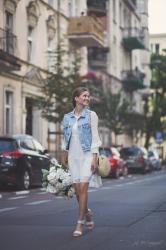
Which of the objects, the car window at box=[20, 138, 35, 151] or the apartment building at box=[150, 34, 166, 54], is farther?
the apartment building at box=[150, 34, 166, 54]

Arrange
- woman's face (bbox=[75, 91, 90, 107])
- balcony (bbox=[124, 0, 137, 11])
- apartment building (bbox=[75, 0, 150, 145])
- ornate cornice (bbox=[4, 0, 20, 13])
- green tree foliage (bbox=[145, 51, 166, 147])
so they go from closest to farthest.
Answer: woman's face (bbox=[75, 91, 90, 107]), ornate cornice (bbox=[4, 0, 20, 13]), apartment building (bbox=[75, 0, 150, 145]), balcony (bbox=[124, 0, 137, 11]), green tree foliage (bbox=[145, 51, 166, 147])

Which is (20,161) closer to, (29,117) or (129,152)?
(29,117)

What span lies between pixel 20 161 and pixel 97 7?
2975 centimetres

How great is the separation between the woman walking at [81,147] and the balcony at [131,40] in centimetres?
4775

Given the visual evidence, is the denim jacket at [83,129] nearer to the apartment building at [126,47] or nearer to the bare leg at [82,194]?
the bare leg at [82,194]

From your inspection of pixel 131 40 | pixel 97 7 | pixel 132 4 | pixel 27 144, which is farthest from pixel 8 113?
pixel 132 4

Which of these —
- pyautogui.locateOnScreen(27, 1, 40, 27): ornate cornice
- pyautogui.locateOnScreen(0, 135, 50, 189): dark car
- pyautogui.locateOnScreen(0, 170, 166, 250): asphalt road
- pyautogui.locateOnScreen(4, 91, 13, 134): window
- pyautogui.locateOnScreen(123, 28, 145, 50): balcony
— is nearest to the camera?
pyautogui.locateOnScreen(0, 170, 166, 250): asphalt road

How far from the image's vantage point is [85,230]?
29.5 ft

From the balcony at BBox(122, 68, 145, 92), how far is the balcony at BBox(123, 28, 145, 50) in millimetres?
2123

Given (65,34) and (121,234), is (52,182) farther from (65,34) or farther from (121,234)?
(65,34)

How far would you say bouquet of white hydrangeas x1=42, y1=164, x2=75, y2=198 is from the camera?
9.16 m

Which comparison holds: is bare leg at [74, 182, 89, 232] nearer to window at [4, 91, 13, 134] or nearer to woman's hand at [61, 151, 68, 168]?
woman's hand at [61, 151, 68, 168]

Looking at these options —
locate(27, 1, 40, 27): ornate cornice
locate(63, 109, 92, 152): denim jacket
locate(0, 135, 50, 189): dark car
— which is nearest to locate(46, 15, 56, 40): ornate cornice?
locate(27, 1, 40, 27): ornate cornice

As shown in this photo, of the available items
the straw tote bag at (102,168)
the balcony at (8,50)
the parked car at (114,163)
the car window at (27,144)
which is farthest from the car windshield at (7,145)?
the parked car at (114,163)
